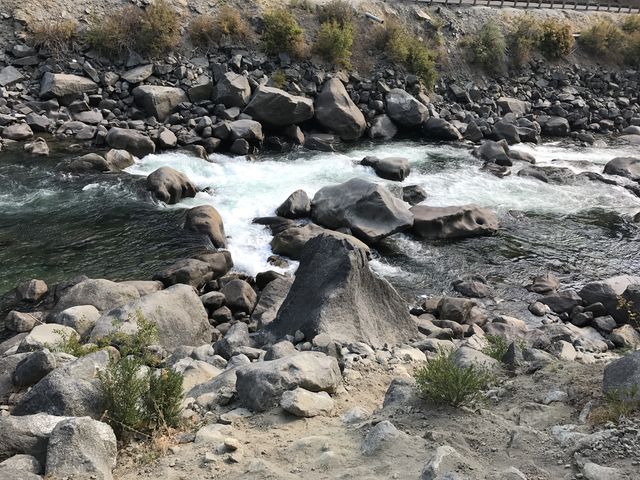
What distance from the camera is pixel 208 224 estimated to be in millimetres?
15555

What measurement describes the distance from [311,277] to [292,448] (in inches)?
173

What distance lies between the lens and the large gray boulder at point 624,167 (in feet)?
73.2

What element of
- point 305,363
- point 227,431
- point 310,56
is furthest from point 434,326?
point 310,56

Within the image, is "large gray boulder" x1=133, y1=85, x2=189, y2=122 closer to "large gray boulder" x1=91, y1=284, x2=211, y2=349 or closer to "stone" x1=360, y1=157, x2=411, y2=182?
"stone" x1=360, y1=157, x2=411, y2=182

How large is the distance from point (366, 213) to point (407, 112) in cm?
1117

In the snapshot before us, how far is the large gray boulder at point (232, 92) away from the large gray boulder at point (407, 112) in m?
6.28

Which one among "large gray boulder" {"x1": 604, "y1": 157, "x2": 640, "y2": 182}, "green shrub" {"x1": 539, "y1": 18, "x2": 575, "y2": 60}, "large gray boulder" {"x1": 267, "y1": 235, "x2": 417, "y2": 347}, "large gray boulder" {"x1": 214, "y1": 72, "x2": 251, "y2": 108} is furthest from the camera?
"green shrub" {"x1": 539, "y1": 18, "x2": 575, "y2": 60}

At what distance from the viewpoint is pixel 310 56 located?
94.5ft

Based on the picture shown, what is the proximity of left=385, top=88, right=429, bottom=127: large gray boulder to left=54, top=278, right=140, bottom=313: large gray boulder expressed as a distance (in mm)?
17183

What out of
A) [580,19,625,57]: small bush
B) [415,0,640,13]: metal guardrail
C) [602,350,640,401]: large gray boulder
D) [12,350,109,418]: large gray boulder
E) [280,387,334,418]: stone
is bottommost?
[280,387,334,418]: stone

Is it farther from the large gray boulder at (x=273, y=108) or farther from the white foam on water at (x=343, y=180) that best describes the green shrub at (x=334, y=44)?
the white foam on water at (x=343, y=180)

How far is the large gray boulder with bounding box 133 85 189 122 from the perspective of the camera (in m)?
23.6

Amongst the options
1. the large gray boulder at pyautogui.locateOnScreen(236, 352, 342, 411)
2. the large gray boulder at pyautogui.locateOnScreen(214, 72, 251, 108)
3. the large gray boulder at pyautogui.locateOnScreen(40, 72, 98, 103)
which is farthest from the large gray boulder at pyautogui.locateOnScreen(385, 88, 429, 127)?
the large gray boulder at pyautogui.locateOnScreen(236, 352, 342, 411)

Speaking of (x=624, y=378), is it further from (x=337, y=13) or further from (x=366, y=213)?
(x=337, y=13)
